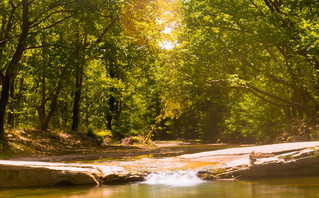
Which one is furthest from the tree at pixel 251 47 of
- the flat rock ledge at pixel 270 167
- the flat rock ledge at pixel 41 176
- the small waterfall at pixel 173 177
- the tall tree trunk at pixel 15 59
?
the flat rock ledge at pixel 41 176

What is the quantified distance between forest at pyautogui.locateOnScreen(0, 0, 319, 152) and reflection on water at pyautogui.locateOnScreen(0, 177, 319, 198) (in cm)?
808

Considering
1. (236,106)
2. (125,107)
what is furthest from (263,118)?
(125,107)

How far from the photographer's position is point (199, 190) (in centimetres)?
662

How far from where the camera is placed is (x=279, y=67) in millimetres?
19531

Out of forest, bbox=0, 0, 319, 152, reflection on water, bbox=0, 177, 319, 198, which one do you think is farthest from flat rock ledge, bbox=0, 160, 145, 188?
forest, bbox=0, 0, 319, 152

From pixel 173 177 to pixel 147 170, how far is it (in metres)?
0.74

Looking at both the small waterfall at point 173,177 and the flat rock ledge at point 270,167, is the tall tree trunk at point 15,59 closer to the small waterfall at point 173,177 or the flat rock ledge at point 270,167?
the small waterfall at point 173,177

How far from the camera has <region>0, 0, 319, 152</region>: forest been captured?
14781mm

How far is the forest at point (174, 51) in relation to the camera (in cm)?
1478

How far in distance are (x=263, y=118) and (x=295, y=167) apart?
19.1 meters

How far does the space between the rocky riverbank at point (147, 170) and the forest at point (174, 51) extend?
698 cm

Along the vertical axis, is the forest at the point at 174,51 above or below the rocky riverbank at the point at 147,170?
above

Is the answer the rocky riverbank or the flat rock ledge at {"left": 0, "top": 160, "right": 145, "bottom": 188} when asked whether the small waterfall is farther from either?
the flat rock ledge at {"left": 0, "top": 160, "right": 145, "bottom": 188}

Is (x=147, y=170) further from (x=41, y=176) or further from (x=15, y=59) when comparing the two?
(x=15, y=59)
